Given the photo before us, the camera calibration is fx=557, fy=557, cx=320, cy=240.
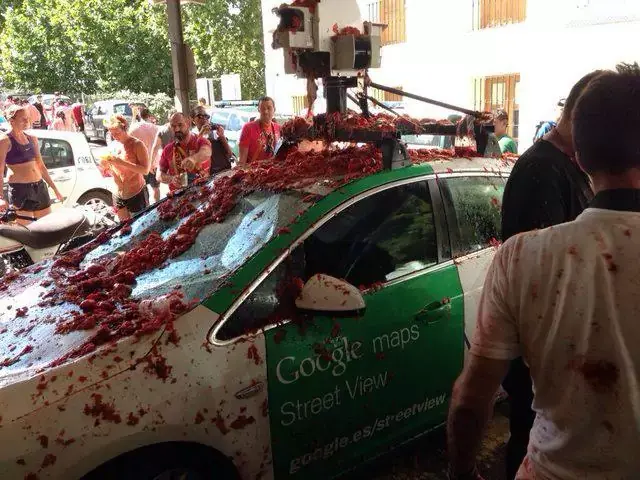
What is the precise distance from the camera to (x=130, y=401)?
2.05m

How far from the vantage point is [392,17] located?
17000mm

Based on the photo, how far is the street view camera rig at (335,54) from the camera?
3209 mm

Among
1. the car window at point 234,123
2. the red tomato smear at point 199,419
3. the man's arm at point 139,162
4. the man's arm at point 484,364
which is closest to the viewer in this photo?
the man's arm at point 484,364

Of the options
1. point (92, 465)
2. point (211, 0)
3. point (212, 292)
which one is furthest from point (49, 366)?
point (211, 0)

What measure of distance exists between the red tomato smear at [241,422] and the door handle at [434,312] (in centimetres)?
93

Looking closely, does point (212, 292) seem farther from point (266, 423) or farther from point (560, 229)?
point (560, 229)

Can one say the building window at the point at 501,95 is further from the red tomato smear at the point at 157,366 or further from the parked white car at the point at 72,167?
the red tomato smear at the point at 157,366

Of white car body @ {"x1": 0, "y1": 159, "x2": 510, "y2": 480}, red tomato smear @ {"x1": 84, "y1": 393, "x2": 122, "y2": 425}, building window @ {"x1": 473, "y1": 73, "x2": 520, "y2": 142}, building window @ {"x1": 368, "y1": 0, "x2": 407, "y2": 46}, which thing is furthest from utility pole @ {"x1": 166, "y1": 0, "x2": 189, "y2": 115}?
building window @ {"x1": 368, "y1": 0, "x2": 407, "y2": 46}

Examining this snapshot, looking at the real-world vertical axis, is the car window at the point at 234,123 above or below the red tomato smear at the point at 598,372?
above

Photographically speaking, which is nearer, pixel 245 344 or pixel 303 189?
pixel 245 344

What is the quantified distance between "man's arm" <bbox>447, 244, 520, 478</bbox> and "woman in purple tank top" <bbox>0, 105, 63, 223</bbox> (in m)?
6.17

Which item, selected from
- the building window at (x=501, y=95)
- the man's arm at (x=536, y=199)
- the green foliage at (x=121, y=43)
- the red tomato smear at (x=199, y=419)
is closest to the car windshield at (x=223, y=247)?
the red tomato smear at (x=199, y=419)

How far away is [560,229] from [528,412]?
1.28 metres

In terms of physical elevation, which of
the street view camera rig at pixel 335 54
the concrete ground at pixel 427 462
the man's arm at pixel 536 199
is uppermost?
the street view camera rig at pixel 335 54
